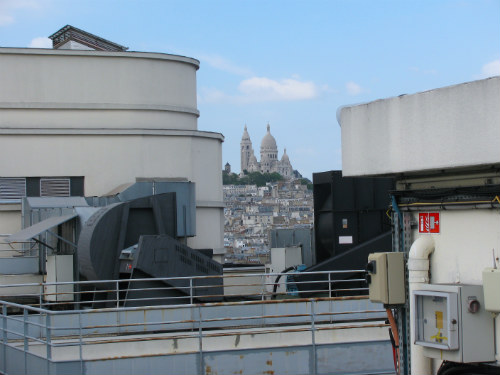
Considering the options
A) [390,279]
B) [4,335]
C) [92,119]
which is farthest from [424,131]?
[92,119]

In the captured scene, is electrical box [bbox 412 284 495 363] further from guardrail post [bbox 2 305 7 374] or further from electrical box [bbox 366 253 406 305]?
guardrail post [bbox 2 305 7 374]

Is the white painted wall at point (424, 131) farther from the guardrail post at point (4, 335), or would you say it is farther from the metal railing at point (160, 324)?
the guardrail post at point (4, 335)

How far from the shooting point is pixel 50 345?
12211mm

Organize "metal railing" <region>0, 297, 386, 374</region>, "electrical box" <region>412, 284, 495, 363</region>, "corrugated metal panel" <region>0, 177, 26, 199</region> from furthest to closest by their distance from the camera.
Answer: "corrugated metal panel" <region>0, 177, 26, 199</region>
"metal railing" <region>0, 297, 386, 374</region>
"electrical box" <region>412, 284, 495, 363</region>

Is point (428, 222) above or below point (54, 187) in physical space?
below

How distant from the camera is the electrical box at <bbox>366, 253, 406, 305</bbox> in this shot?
8.45 m

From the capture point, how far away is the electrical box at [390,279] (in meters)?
8.45

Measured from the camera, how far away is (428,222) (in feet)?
27.4

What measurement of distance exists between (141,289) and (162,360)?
1564 mm

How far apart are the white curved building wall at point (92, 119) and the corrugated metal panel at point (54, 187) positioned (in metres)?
0.18

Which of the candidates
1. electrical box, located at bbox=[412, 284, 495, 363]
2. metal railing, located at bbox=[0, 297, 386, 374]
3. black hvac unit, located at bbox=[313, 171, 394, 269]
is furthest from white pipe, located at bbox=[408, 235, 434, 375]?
black hvac unit, located at bbox=[313, 171, 394, 269]

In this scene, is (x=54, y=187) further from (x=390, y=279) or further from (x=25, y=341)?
(x=390, y=279)

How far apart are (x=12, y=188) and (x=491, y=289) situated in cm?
1581

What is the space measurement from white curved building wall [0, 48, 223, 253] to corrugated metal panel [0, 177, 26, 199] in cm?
16
